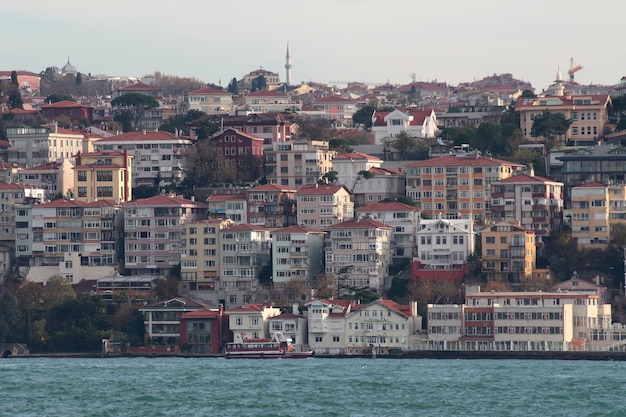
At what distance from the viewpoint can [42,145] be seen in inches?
4336

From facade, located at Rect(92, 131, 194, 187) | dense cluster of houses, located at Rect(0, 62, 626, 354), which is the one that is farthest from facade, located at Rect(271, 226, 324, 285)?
facade, located at Rect(92, 131, 194, 187)

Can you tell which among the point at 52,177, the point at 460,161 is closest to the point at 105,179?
→ the point at 52,177

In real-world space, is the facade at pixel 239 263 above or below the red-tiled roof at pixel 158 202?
below

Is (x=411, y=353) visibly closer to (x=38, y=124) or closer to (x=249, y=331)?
(x=249, y=331)

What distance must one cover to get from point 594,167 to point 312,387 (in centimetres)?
3230

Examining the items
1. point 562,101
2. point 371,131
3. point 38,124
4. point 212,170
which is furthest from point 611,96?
point 38,124

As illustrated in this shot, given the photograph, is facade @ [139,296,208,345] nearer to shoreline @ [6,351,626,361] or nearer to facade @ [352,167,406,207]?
shoreline @ [6,351,626,361]

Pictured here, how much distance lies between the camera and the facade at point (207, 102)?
424 ft

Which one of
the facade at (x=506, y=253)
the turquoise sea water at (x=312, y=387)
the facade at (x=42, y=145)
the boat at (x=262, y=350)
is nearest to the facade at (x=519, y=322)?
the turquoise sea water at (x=312, y=387)

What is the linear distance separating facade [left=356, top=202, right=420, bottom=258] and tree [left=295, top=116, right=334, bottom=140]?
17634mm

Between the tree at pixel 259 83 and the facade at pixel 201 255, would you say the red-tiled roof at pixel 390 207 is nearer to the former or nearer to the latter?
the facade at pixel 201 255

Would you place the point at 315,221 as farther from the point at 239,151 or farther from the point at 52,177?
the point at 52,177

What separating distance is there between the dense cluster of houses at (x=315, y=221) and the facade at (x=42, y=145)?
→ 11 cm

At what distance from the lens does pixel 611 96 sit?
113938mm
